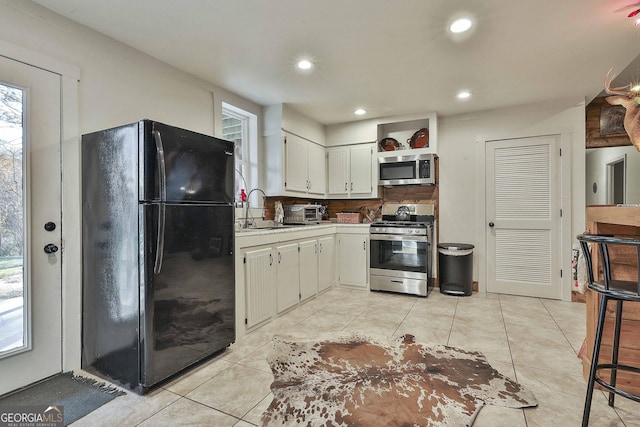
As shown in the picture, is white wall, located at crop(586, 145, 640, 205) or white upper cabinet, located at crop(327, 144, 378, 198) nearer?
white wall, located at crop(586, 145, 640, 205)

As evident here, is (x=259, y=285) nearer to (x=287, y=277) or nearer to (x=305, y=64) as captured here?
(x=287, y=277)

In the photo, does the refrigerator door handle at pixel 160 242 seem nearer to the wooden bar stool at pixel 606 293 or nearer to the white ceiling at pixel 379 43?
the white ceiling at pixel 379 43

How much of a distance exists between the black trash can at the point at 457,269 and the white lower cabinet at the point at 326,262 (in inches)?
55.8

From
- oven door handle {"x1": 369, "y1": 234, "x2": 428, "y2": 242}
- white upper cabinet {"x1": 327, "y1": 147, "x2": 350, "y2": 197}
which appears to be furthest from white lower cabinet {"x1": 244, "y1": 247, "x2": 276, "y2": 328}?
white upper cabinet {"x1": 327, "y1": 147, "x2": 350, "y2": 197}

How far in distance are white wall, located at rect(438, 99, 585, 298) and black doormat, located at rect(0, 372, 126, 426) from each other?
4.01 metres

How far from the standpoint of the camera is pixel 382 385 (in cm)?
196

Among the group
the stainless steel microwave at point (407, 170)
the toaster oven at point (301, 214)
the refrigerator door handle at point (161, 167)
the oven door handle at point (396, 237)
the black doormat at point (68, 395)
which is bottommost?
the black doormat at point (68, 395)

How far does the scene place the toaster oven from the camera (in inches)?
167

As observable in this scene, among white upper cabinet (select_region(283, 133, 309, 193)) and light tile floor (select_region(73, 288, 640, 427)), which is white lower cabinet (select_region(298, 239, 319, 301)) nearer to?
light tile floor (select_region(73, 288, 640, 427))

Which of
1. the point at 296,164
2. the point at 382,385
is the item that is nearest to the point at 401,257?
the point at 296,164

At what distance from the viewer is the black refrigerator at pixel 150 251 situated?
6.18 feet

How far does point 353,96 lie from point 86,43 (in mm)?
2476

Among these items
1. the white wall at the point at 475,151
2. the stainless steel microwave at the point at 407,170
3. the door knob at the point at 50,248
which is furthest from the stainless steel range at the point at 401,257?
the door knob at the point at 50,248

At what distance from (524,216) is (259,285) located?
3.33m
